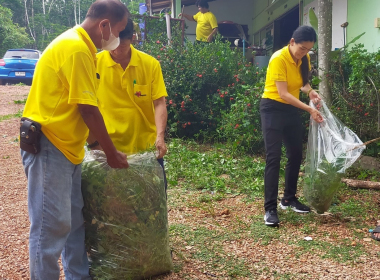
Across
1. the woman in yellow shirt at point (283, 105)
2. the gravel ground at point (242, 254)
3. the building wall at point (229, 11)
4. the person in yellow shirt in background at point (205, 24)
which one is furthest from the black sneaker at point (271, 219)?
the building wall at point (229, 11)

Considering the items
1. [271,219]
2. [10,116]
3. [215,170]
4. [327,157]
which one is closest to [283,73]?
[327,157]

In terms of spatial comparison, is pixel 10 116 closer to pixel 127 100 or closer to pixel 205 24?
pixel 205 24

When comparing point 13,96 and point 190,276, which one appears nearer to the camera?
point 190,276

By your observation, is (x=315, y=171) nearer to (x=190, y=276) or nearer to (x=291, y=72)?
(x=291, y=72)

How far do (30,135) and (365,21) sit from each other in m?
5.79

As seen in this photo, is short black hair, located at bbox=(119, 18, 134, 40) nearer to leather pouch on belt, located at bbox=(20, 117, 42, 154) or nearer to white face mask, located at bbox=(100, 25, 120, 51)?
white face mask, located at bbox=(100, 25, 120, 51)

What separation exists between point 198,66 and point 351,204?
3.85 meters

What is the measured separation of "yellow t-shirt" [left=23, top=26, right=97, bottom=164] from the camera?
196cm

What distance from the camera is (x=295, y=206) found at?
154 inches

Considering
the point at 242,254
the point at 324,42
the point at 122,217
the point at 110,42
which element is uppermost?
the point at 324,42

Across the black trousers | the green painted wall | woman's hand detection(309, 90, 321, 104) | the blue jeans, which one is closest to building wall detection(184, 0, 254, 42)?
the green painted wall

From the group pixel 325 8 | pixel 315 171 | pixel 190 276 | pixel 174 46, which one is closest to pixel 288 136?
pixel 315 171

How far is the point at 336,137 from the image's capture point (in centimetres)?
353

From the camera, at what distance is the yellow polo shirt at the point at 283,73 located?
3.53 metres
